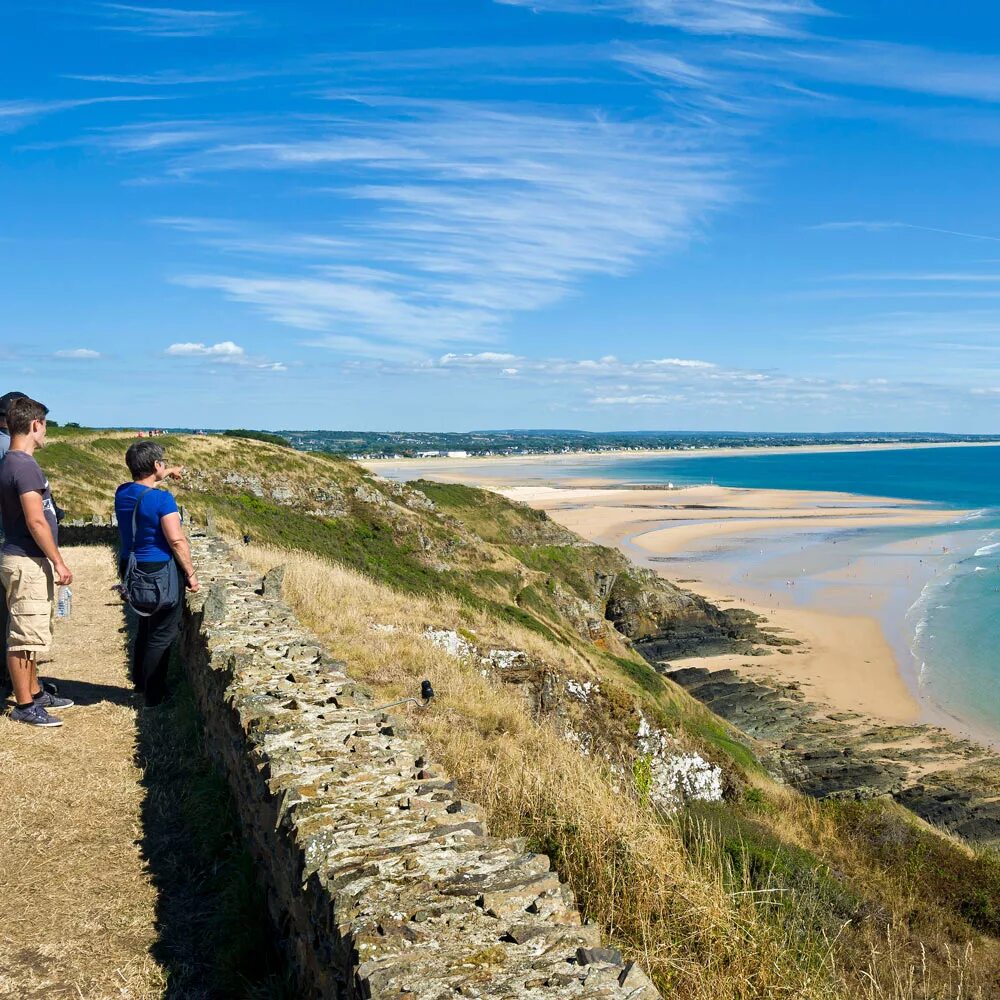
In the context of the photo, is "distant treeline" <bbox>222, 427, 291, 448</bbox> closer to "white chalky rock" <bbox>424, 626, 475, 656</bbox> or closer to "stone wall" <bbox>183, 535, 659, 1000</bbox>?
"white chalky rock" <bbox>424, 626, 475, 656</bbox>

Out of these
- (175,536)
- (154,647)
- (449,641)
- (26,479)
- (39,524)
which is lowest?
(449,641)

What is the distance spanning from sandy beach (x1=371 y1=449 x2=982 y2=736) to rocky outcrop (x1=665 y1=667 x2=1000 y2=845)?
1.41m

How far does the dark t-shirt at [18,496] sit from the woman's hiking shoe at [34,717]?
1279mm

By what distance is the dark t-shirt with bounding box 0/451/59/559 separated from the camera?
20.7ft

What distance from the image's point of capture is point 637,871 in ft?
14.8

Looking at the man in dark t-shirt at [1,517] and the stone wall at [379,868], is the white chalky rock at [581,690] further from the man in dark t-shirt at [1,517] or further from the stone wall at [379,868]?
the man in dark t-shirt at [1,517]

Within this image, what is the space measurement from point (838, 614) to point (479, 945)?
39.8m

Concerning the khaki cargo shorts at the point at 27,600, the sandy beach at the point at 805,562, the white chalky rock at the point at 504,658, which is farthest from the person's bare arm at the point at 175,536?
the sandy beach at the point at 805,562

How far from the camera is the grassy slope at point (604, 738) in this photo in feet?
16.9

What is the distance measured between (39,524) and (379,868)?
14.2 ft

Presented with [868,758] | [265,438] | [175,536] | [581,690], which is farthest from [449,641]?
[265,438]

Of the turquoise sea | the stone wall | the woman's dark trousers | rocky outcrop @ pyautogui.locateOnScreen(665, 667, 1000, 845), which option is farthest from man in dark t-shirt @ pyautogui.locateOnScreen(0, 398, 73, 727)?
the turquoise sea

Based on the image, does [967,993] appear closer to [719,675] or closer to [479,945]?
[479,945]

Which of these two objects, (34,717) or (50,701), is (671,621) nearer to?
(50,701)
